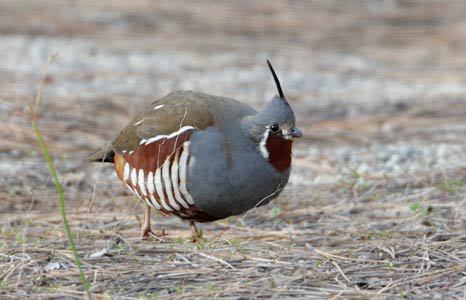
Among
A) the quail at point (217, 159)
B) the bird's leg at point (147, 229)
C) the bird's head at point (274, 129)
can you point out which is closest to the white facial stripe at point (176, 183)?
the quail at point (217, 159)

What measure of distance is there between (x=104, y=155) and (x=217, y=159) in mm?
1255

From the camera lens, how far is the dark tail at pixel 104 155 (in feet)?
22.3

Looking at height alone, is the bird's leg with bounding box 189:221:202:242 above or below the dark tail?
below

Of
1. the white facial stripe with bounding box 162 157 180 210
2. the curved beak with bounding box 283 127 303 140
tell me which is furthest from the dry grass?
the curved beak with bounding box 283 127 303 140

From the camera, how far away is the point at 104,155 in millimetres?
6840

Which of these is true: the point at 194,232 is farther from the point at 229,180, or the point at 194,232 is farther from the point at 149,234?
the point at 229,180

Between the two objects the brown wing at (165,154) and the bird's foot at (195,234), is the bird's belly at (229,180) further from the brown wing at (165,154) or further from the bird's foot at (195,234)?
the bird's foot at (195,234)

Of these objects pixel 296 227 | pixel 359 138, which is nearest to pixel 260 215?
pixel 296 227

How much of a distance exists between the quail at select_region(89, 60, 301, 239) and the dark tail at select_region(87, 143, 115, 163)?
0.69 m

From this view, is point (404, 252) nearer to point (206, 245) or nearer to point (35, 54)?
point (206, 245)

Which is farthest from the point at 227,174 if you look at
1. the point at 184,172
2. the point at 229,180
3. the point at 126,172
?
the point at 126,172

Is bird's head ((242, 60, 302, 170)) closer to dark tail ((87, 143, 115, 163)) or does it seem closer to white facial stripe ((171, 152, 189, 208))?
white facial stripe ((171, 152, 189, 208))

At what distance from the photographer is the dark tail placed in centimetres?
680

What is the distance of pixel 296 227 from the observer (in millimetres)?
6750
